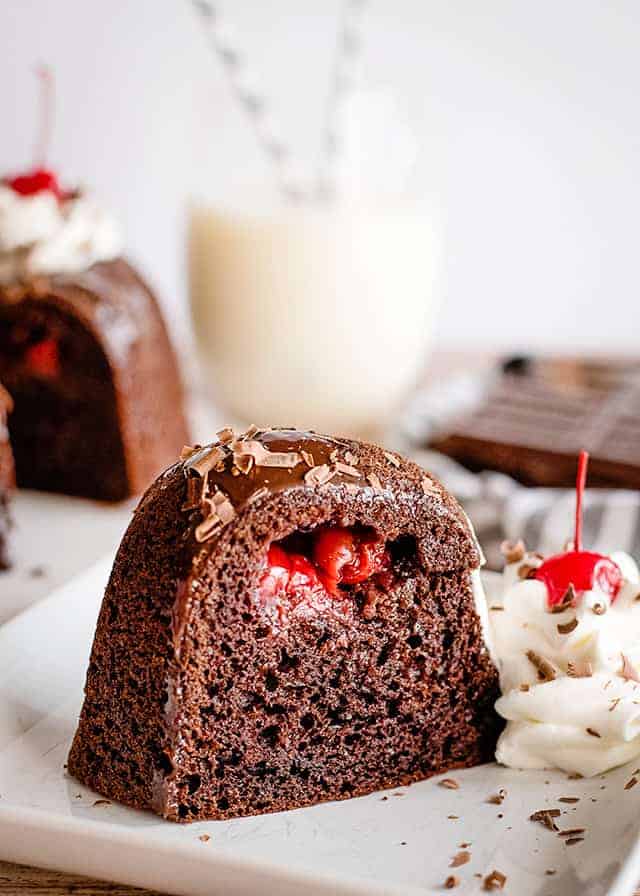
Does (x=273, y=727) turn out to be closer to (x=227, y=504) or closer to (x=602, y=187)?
(x=227, y=504)

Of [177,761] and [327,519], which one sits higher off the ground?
[327,519]

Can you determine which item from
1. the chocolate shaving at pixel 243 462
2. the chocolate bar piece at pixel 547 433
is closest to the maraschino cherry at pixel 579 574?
the chocolate shaving at pixel 243 462

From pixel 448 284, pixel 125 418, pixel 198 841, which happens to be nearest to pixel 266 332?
pixel 125 418

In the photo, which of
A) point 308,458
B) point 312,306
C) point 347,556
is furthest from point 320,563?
point 312,306

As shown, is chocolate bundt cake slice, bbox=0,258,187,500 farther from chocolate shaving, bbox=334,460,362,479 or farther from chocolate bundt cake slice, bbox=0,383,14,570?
chocolate shaving, bbox=334,460,362,479

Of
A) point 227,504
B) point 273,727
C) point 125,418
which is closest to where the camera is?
point 227,504

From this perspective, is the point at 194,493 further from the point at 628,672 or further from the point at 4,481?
the point at 4,481
